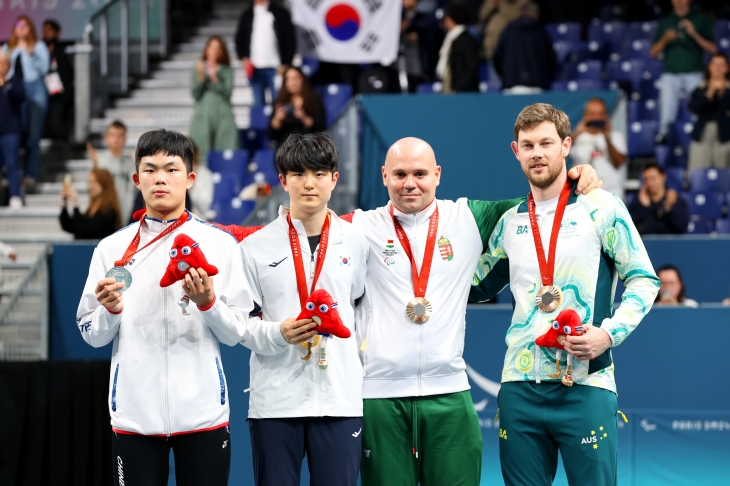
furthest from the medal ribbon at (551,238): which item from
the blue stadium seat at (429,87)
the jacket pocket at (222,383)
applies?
the blue stadium seat at (429,87)

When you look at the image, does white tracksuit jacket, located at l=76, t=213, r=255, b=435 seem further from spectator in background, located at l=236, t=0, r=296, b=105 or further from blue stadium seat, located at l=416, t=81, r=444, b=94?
blue stadium seat, located at l=416, t=81, r=444, b=94

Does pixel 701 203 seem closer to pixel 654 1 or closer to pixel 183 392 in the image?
pixel 654 1

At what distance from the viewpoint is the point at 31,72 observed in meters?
11.6

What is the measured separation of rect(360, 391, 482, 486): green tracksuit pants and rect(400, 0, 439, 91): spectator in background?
855 centimetres

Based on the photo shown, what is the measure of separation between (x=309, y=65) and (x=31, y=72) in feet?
12.2

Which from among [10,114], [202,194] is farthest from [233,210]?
[10,114]

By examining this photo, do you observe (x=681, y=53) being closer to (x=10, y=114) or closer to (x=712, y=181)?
(x=712, y=181)

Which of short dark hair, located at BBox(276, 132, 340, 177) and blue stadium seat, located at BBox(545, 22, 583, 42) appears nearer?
short dark hair, located at BBox(276, 132, 340, 177)

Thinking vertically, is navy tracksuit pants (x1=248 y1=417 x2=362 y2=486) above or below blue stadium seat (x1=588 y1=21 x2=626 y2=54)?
below

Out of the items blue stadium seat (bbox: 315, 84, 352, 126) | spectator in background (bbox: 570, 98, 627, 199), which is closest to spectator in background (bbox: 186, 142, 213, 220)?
blue stadium seat (bbox: 315, 84, 352, 126)

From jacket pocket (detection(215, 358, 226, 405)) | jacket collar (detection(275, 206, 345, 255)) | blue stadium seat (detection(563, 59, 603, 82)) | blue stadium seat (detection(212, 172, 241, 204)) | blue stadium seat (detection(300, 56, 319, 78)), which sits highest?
blue stadium seat (detection(300, 56, 319, 78))

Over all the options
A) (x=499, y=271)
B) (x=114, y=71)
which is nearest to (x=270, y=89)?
(x=114, y=71)

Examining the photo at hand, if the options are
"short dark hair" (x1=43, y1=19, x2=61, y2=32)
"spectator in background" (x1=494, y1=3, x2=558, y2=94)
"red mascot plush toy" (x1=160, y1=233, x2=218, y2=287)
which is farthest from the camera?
"short dark hair" (x1=43, y1=19, x2=61, y2=32)

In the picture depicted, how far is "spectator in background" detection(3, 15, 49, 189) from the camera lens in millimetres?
11609
